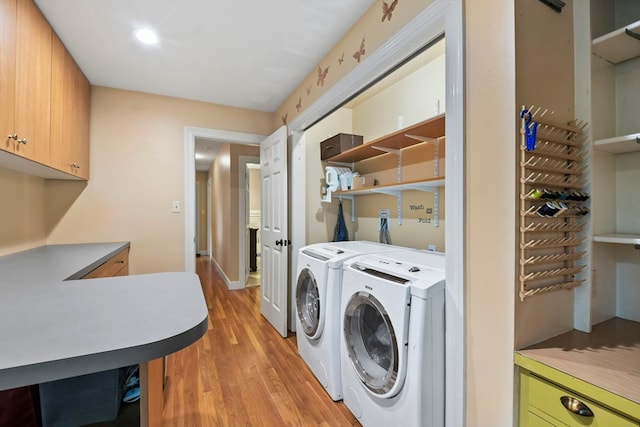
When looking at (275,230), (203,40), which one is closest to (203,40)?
(203,40)

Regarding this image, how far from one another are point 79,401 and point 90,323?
217mm

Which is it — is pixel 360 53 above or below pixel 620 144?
above

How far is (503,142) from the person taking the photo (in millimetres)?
1095

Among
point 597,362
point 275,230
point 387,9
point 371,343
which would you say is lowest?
point 371,343

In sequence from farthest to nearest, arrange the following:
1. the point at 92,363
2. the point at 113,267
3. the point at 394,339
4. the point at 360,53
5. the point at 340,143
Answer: the point at 340,143 < the point at 113,267 < the point at 360,53 < the point at 394,339 < the point at 92,363

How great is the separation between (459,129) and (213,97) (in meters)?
2.66

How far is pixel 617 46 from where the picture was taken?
1.18m

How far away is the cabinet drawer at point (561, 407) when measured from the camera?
846 millimetres

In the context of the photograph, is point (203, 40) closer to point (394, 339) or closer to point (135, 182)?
point (135, 182)

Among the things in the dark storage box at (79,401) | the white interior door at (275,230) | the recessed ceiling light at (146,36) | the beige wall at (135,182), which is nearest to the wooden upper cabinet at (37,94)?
the beige wall at (135,182)

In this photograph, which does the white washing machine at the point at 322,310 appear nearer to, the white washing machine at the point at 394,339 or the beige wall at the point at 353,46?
the white washing machine at the point at 394,339

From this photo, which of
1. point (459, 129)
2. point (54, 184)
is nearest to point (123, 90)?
point (54, 184)

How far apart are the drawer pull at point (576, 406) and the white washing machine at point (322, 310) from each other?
3.67 feet

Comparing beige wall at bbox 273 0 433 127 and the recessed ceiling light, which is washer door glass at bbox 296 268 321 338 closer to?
beige wall at bbox 273 0 433 127
